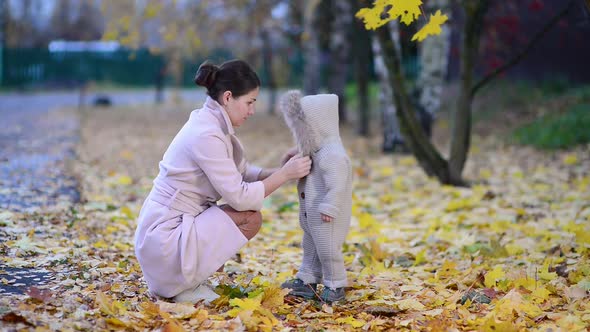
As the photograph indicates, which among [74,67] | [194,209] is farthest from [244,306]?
[74,67]

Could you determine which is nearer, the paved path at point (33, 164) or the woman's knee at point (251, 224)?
the woman's knee at point (251, 224)

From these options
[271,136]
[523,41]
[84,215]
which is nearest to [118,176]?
[84,215]

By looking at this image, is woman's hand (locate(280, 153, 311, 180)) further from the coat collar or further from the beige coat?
the coat collar

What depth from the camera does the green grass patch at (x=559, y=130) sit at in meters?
10.6

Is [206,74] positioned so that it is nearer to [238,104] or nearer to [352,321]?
[238,104]

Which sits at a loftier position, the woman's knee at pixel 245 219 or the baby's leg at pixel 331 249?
the woman's knee at pixel 245 219

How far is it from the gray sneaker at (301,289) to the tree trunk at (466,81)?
152 inches

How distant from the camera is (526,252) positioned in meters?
4.94

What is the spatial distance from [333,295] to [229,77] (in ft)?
4.03

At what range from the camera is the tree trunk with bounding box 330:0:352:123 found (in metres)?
13.0

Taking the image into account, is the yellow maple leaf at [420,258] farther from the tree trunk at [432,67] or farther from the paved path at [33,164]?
the tree trunk at [432,67]

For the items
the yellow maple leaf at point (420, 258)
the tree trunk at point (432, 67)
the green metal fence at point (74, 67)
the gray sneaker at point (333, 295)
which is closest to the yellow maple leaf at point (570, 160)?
the tree trunk at point (432, 67)

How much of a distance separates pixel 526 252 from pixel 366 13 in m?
1.91

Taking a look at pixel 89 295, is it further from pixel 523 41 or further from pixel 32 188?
pixel 523 41
